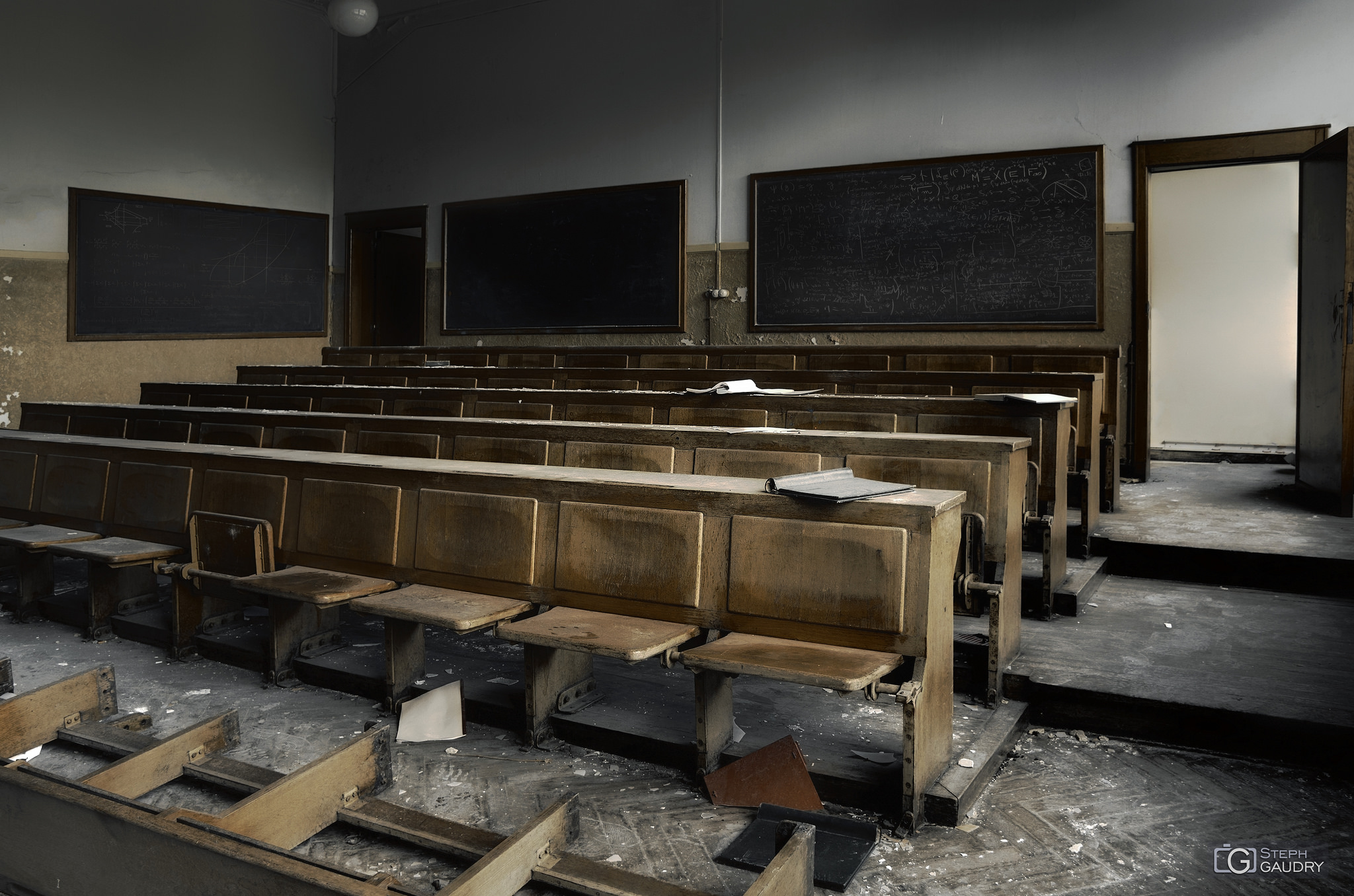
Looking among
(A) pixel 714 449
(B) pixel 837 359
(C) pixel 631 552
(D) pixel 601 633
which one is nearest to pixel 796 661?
(D) pixel 601 633

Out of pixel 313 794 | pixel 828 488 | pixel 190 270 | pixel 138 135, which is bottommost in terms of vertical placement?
pixel 313 794

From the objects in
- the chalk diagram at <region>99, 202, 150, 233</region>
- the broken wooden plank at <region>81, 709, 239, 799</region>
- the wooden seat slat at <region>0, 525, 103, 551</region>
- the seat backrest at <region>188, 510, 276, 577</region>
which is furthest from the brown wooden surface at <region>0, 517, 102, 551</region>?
the chalk diagram at <region>99, 202, 150, 233</region>

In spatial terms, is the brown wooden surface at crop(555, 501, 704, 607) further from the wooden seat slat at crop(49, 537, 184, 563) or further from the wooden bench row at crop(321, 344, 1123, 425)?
the wooden bench row at crop(321, 344, 1123, 425)

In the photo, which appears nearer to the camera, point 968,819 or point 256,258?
point 968,819

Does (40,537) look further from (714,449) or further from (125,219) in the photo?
(125,219)

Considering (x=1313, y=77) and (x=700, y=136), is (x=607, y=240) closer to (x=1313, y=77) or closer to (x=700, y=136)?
(x=700, y=136)

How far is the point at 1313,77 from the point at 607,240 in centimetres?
582

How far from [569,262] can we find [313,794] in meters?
7.94

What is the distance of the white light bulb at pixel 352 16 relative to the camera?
878 cm

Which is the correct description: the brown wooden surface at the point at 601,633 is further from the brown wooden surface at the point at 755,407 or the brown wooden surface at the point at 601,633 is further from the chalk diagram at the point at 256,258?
the chalk diagram at the point at 256,258

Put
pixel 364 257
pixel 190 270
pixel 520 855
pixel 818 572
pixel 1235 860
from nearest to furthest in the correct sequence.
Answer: pixel 520 855 → pixel 1235 860 → pixel 818 572 → pixel 190 270 → pixel 364 257

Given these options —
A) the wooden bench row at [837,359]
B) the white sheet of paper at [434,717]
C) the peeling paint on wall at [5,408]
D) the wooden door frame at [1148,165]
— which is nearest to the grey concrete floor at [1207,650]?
the wooden bench row at [837,359]

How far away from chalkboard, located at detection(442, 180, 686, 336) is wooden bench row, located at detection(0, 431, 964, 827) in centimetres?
581

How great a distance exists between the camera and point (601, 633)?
2.53m
